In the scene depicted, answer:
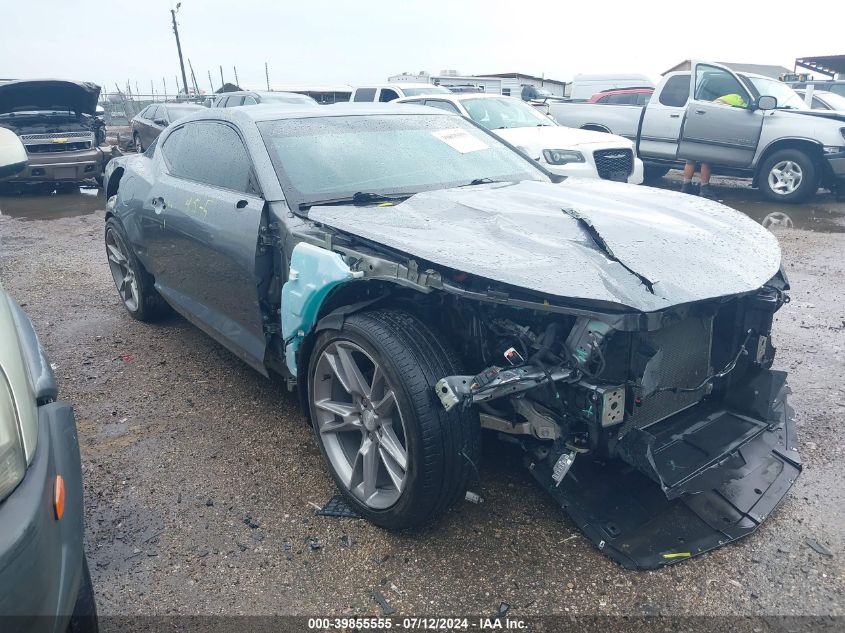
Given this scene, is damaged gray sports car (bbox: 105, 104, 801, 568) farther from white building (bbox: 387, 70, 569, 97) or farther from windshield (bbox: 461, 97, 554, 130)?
white building (bbox: 387, 70, 569, 97)

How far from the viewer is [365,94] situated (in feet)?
42.5

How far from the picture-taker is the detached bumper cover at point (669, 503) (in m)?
2.44

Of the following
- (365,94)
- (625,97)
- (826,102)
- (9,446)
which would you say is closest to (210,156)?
(9,446)

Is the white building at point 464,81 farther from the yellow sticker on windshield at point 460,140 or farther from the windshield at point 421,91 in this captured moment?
the yellow sticker on windshield at point 460,140

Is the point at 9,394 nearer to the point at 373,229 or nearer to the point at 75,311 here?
the point at 373,229

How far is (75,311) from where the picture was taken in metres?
5.39

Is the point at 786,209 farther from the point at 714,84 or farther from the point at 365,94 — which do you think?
the point at 365,94

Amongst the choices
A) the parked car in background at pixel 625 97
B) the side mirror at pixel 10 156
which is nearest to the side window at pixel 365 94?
the parked car in background at pixel 625 97

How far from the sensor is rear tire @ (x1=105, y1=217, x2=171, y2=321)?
4.73 metres

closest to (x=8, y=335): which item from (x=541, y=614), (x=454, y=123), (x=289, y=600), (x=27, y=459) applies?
(x=27, y=459)

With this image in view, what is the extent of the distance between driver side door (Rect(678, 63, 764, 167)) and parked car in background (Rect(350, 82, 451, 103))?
4.26 m

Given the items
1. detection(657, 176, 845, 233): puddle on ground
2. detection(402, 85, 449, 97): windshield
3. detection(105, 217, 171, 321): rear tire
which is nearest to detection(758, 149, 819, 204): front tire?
detection(657, 176, 845, 233): puddle on ground

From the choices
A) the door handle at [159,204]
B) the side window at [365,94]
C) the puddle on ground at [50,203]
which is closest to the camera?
the door handle at [159,204]

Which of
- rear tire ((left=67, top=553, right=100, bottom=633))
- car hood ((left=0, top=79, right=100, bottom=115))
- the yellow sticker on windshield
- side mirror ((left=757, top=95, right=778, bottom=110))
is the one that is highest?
car hood ((left=0, top=79, right=100, bottom=115))
